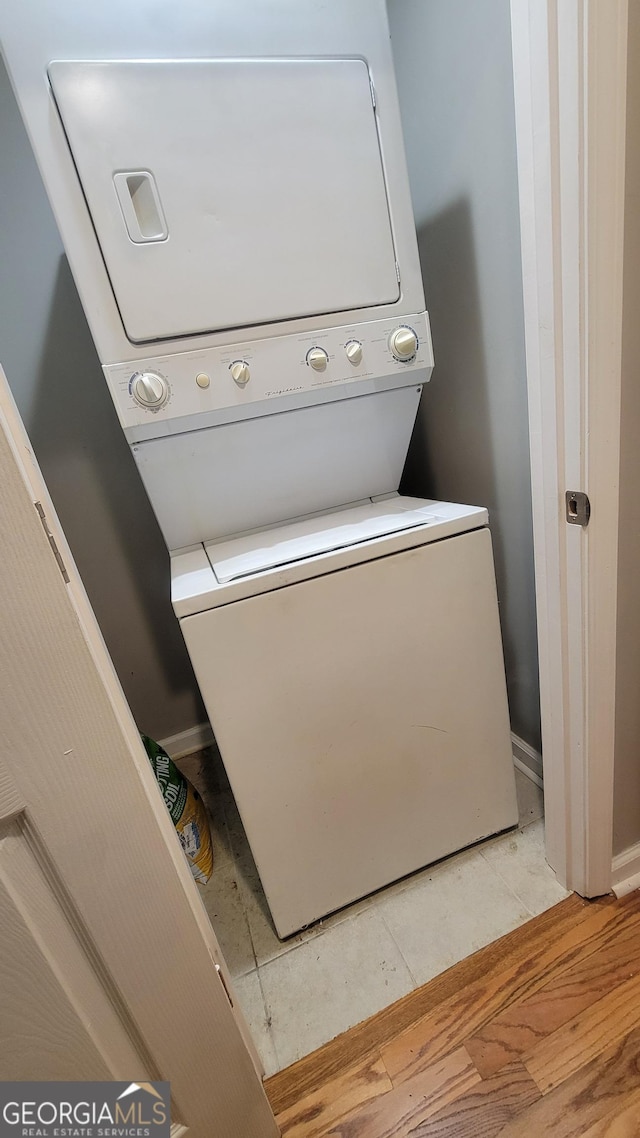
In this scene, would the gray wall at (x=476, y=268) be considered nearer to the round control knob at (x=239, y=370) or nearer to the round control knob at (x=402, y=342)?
the round control knob at (x=402, y=342)

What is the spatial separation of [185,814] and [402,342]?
1281 millimetres

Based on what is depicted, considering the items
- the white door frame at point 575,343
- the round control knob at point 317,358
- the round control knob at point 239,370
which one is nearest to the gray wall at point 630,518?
the white door frame at point 575,343

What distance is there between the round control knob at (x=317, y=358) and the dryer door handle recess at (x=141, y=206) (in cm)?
33

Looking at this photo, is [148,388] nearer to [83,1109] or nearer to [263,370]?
[263,370]

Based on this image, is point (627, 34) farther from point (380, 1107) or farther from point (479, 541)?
point (380, 1107)

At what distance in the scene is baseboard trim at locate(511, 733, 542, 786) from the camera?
142 centimetres

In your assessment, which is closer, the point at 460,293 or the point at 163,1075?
the point at 163,1075

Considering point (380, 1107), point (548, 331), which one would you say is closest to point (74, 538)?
point (548, 331)

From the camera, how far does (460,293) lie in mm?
1184

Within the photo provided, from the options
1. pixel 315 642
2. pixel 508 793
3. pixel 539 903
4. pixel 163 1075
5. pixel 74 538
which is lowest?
→ pixel 539 903

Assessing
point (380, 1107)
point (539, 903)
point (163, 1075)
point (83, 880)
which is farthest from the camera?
point (539, 903)

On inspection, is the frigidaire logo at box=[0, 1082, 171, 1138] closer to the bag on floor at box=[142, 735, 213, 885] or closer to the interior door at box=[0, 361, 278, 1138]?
the interior door at box=[0, 361, 278, 1138]

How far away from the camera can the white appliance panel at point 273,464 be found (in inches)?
41.4

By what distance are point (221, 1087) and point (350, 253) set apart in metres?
1.46
